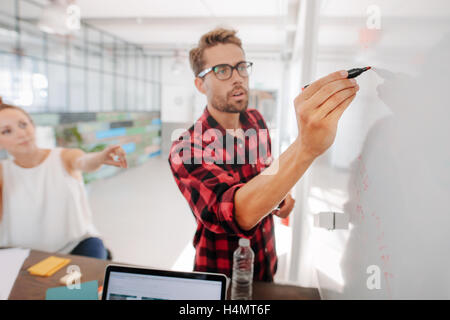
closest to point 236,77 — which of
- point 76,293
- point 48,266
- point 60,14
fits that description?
point 76,293

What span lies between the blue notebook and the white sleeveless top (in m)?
0.62

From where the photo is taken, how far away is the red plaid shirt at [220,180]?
0.67m

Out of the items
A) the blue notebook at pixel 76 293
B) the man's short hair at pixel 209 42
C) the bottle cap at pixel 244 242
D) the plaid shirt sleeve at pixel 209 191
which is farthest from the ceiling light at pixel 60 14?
the bottle cap at pixel 244 242

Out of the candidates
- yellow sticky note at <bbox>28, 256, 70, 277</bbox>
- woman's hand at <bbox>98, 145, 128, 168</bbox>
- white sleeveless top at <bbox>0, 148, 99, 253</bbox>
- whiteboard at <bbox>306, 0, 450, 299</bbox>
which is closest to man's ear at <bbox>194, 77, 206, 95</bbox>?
whiteboard at <bbox>306, 0, 450, 299</bbox>

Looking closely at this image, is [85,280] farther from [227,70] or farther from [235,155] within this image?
[227,70]

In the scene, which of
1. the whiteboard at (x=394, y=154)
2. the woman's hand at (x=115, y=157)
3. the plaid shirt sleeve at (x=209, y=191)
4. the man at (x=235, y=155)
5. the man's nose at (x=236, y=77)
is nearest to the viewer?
the whiteboard at (x=394, y=154)

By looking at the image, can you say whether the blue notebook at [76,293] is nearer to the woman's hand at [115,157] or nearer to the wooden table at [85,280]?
the wooden table at [85,280]

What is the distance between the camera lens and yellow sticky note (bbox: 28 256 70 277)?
1.02 m

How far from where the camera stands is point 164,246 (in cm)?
255

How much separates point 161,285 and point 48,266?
652 millimetres

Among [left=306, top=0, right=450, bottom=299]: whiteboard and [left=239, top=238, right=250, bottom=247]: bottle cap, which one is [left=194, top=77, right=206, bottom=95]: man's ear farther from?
[left=239, top=238, right=250, bottom=247]: bottle cap

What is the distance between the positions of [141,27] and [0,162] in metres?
1.07

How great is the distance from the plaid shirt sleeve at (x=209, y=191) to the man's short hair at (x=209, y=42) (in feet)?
0.93
